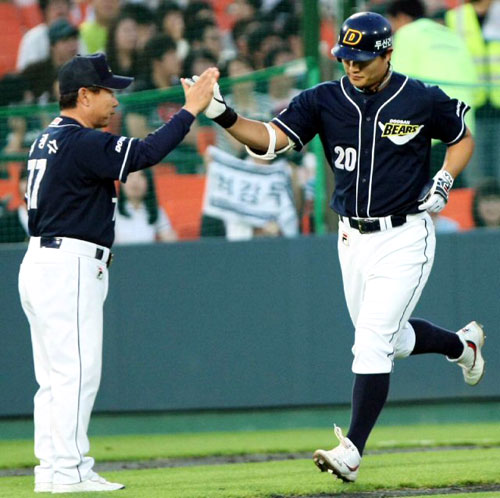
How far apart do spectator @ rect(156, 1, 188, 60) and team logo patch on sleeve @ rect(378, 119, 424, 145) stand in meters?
3.57

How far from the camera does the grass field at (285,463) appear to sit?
5.34 meters

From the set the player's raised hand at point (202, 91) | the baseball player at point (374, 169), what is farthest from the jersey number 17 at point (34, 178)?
the baseball player at point (374, 169)

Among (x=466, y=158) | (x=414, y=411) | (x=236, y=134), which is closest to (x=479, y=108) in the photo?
(x=414, y=411)

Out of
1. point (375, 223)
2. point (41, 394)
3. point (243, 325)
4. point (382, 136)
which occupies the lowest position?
point (243, 325)

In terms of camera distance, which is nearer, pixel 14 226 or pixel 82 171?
pixel 82 171

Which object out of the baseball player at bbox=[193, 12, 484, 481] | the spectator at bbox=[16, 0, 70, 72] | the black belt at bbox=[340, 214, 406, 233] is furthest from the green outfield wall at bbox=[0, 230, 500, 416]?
the black belt at bbox=[340, 214, 406, 233]

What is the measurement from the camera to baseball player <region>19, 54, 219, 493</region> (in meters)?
5.14

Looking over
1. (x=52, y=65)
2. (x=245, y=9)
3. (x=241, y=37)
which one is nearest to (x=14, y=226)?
(x=52, y=65)

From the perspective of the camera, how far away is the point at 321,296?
27.8 ft

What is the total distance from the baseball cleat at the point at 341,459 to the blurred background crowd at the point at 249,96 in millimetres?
3472

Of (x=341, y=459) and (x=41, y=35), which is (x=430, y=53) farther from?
(x=341, y=459)

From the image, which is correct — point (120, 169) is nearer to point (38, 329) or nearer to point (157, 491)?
point (38, 329)

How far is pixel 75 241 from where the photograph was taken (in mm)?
5188

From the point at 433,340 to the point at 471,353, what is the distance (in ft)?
1.10
